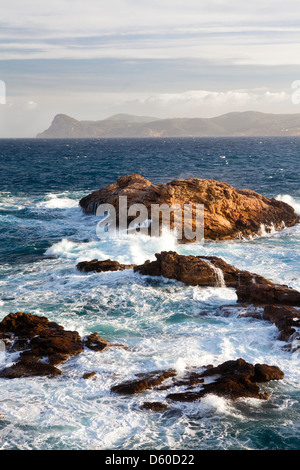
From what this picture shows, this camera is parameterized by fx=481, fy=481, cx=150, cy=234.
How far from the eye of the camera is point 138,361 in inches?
530

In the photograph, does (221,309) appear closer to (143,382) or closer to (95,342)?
(95,342)

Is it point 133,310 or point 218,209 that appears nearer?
point 133,310

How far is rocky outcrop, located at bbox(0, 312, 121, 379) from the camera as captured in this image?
13.0 meters

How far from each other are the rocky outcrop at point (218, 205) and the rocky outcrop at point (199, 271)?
687 centimetres

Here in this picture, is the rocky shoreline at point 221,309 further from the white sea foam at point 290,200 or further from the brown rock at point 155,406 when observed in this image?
the white sea foam at point 290,200

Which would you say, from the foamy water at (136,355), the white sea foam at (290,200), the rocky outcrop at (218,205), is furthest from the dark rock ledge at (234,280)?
the white sea foam at (290,200)

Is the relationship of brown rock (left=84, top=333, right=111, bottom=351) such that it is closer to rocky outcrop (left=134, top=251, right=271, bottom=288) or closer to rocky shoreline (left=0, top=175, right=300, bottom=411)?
rocky shoreline (left=0, top=175, right=300, bottom=411)

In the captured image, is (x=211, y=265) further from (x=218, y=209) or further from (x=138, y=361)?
(x=218, y=209)

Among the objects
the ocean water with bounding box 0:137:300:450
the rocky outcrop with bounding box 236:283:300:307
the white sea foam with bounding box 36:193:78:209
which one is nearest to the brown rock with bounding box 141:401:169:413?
the ocean water with bounding box 0:137:300:450

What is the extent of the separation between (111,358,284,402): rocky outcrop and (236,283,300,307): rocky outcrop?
184 inches

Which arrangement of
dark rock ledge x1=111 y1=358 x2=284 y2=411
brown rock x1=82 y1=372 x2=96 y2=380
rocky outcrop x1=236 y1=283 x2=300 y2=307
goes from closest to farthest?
dark rock ledge x1=111 y1=358 x2=284 y2=411 → brown rock x1=82 y1=372 x2=96 y2=380 → rocky outcrop x1=236 y1=283 x2=300 y2=307

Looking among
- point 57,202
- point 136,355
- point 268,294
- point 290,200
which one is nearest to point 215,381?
point 136,355
